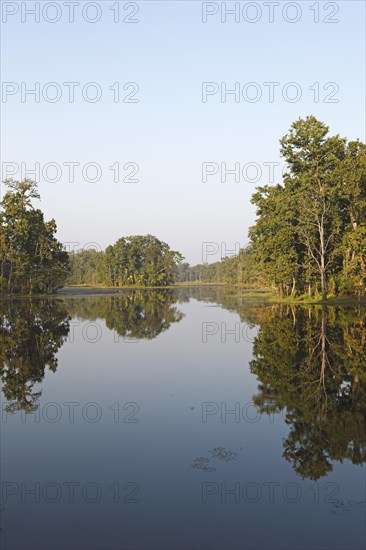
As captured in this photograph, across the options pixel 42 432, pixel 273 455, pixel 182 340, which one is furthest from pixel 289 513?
pixel 182 340

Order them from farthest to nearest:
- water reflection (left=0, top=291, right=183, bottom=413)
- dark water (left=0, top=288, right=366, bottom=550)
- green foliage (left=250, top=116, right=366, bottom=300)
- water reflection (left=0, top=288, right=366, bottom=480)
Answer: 1. green foliage (left=250, top=116, right=366, bottom=300)
2. water reflection (left=0, top=291, right=183, bottom=413)
3. water reflection (left=0, top=288, right=366, bottom=480)
4. dark water (left=0, top=288, right=366, bottom=550)

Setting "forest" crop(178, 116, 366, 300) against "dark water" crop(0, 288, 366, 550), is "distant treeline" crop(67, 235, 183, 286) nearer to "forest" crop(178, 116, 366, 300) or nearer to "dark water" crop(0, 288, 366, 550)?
"forest" crop(178, 116, 366, 300)

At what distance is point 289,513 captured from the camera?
7707 millimetres

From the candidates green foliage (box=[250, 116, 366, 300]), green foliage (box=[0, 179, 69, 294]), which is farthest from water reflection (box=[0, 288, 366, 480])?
green foliage (box=[0, 179, 69, 294])

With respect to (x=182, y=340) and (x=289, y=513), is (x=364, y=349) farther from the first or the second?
(x=289, y=513)

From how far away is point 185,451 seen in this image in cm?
1052

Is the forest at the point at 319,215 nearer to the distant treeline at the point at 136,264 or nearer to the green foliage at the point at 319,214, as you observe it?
the green foliage at the point at 319,214

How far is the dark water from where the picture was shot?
7.28 metres

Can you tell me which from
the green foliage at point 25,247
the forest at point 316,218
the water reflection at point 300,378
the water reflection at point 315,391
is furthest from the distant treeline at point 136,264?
the water reflection at point 315,391

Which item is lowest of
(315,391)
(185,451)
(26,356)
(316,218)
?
(185,451)

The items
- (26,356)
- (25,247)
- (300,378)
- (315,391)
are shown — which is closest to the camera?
(315,391)

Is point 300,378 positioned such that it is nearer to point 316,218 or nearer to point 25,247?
point 316,218

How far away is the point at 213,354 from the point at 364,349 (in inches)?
297

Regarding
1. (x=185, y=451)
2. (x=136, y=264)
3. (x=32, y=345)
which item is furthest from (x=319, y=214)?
(x=136, y=264)
